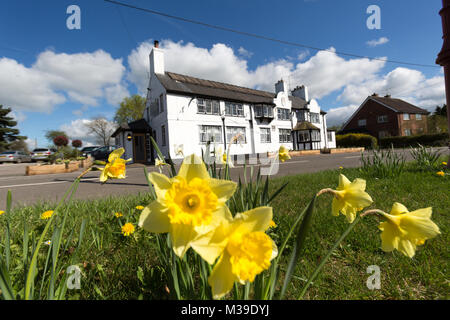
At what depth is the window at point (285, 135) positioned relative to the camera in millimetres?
24469

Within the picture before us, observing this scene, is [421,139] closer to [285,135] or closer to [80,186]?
[285,135]

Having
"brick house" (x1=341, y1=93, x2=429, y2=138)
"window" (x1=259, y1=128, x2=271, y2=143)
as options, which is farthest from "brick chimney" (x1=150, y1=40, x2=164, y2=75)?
"brick house" (x1=341, y1=93, x2=429, y2=138)

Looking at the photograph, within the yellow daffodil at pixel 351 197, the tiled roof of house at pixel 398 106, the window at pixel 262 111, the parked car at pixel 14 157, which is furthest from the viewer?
the tiled roof of house at pixel 398 106

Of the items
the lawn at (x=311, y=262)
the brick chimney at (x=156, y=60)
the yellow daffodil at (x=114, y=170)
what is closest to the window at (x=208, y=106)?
the brick chimney at (x=156, y=60)

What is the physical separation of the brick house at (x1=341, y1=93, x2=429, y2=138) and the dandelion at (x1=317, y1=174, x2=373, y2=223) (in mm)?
39395

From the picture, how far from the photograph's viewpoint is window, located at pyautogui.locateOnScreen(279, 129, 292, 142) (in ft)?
80.3

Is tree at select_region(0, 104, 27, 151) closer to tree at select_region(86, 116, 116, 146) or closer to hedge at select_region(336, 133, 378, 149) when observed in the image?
tree at select_region(86, 116, 116, 146)

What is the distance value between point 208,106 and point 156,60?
5934mm

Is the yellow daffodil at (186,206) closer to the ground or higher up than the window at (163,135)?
closer to the ground

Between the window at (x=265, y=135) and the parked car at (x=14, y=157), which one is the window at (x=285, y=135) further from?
the parked car at (x=14, y=157)

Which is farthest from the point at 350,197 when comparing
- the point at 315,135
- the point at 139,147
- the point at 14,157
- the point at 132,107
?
the point at 132,107

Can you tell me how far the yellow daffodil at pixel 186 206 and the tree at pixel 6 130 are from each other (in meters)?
51.1

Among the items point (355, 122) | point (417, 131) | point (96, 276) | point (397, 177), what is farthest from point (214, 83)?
point (417, 131)

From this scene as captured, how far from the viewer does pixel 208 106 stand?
1883 centimetres
